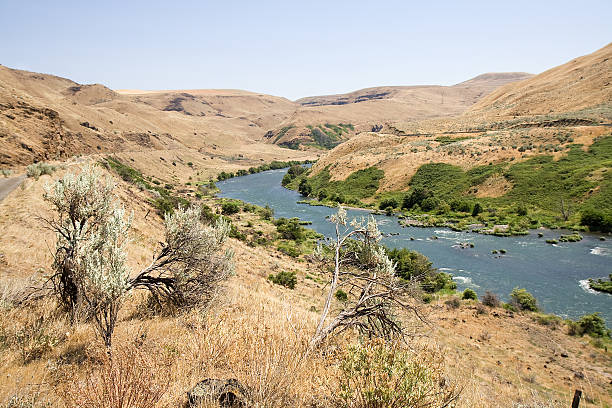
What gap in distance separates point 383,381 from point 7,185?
25277mm

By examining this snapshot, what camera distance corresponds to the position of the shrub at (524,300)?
2087 centimetres

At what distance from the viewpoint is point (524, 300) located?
Answer: 69.1ft

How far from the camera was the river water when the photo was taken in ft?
72.1

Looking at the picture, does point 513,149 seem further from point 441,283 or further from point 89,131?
point 89,131

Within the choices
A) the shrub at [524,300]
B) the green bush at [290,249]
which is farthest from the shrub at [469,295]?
the green bush at [290,249]

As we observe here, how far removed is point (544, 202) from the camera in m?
40.2

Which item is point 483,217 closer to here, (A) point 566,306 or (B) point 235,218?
(A) point 566,306

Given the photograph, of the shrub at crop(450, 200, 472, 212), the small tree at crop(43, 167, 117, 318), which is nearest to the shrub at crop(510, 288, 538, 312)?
the shrub at crop(450, 200, 472, 212)

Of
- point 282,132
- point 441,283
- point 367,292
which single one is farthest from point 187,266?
point 282,132

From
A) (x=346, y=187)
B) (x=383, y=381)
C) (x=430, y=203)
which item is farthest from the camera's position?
(x=346, y=187)

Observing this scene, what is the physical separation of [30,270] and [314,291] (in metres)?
17.1

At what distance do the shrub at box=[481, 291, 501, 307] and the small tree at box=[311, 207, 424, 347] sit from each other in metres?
17.9

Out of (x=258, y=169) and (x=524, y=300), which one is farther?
(x=258, y=169)

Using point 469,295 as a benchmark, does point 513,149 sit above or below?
above
